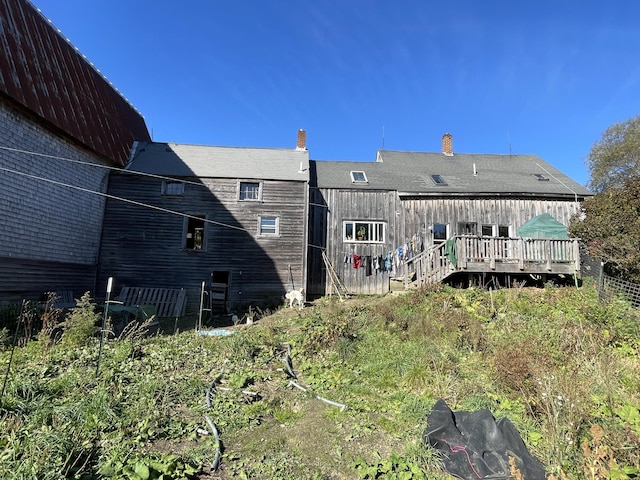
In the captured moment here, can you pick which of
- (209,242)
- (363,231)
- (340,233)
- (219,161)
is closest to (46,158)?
(209,242)

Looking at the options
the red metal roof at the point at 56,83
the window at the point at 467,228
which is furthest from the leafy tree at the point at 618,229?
the red metal roof at the point at 56,83

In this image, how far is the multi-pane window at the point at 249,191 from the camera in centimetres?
1778

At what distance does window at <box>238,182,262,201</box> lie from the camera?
17766mm

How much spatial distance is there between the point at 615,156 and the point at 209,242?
36.8 metres

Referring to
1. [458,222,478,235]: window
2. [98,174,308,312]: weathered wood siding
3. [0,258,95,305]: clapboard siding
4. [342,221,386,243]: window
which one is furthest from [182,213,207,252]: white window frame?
[458,222,478,235]: window

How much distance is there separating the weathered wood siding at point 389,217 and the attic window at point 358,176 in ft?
3.56

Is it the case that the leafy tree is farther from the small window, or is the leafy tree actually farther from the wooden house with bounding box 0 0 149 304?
the wooden house with bounding box 0 0 149 304

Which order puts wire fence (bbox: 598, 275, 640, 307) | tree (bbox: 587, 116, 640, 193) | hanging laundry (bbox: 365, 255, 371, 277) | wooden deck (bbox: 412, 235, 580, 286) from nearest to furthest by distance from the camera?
wire fence (bbox: 598, 275, 640, 307)
wooden deck (bbox: 412, 235, 580, 286)
hanging laundry (bbox: 365, 255, 371, 277)
tree (bbox: 587, 116, 640, 193)

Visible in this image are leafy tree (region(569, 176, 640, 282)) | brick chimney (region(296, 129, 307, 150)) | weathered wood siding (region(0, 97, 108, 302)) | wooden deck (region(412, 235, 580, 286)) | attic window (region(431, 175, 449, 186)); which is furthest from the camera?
brick chimney (region(296, 129, 307, 150))

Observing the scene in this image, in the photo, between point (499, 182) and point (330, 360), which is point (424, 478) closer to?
point (330, 360)

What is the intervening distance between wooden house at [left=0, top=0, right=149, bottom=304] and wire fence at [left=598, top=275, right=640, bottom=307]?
53.1 feet

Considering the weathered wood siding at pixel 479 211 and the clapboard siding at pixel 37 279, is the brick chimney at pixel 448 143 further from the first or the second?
the clapboard siding at pixel 37 279

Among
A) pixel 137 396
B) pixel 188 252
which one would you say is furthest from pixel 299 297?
pixel 137 396

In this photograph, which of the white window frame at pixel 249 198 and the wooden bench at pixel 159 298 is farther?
the white window frame at pixel 249 198
